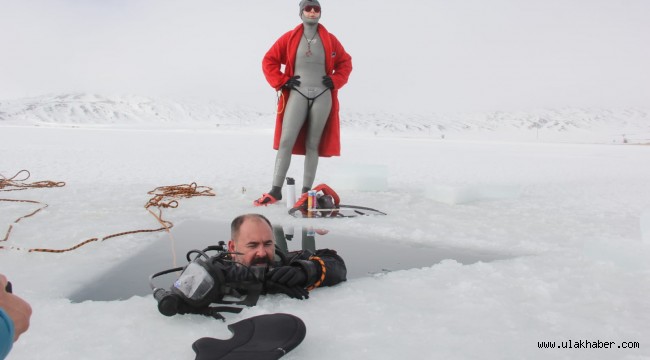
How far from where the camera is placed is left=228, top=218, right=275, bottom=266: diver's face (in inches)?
80.0

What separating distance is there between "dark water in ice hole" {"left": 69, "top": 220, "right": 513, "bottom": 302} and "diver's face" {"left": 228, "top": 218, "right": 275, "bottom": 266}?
14.8 inches

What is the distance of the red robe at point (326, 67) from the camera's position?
4270mm

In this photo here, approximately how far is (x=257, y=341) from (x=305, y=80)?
3145 millimetres

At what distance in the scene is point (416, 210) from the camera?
13.4 feet

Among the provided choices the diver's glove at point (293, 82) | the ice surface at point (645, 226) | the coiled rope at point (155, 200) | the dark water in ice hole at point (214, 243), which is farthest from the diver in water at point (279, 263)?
the diver's glove at point (293, 82)

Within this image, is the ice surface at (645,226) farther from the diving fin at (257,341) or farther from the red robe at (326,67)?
the red robe at (326,67)

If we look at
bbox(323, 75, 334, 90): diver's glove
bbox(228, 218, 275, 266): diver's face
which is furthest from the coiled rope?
bbox(323, 75, 334, 90): diver's glove

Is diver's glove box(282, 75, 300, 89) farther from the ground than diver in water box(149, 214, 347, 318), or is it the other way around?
diver's glove box(282, 75, 300, 89)

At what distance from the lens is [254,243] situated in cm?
205

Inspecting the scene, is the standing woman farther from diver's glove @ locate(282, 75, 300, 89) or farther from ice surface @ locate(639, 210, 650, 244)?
ice surface @ locate(639, 210, 650, 244)

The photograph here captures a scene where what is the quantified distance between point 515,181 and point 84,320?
6.10 meters

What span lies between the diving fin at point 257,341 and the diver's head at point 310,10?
10.6 feet

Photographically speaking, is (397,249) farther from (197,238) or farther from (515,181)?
(515,181)

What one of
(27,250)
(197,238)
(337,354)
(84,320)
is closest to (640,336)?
(337,354)
